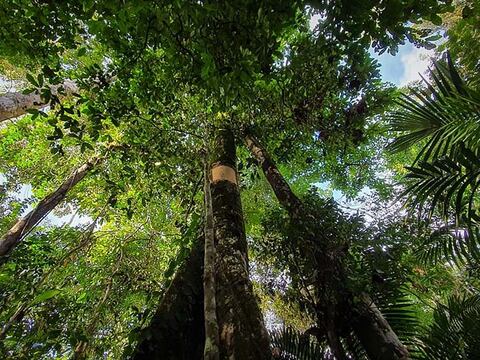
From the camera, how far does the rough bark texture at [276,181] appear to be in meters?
4.06

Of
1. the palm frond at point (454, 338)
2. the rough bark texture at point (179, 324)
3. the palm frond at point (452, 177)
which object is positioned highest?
the palm frond at point (452, 177)

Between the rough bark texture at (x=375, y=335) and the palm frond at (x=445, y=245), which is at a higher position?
the palm frond at (x=445, y=245)

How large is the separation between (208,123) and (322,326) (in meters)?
3.72

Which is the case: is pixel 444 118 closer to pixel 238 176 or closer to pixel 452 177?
pixel 452 177

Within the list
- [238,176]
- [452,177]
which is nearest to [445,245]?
[452,177]

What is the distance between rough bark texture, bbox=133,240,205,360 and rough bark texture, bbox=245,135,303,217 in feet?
5.25

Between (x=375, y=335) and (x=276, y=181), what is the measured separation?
2.46 m

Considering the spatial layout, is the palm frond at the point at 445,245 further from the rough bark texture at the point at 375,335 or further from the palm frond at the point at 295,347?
the palm frond at the point at 295,347

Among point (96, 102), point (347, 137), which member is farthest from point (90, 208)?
point (347, 137)

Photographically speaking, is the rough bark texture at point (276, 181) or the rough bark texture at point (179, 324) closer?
the rough bark texture at point (179, 324)

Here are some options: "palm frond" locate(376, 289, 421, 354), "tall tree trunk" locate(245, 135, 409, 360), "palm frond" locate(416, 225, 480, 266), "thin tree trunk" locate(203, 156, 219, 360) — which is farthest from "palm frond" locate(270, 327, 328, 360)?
"palm frond" locate(416, 225, 480, 266)

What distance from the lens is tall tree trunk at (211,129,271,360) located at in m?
1.80

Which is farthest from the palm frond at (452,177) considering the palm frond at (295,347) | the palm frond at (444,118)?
the palm frond at (295,347)

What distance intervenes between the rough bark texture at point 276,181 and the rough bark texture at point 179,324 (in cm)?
160
